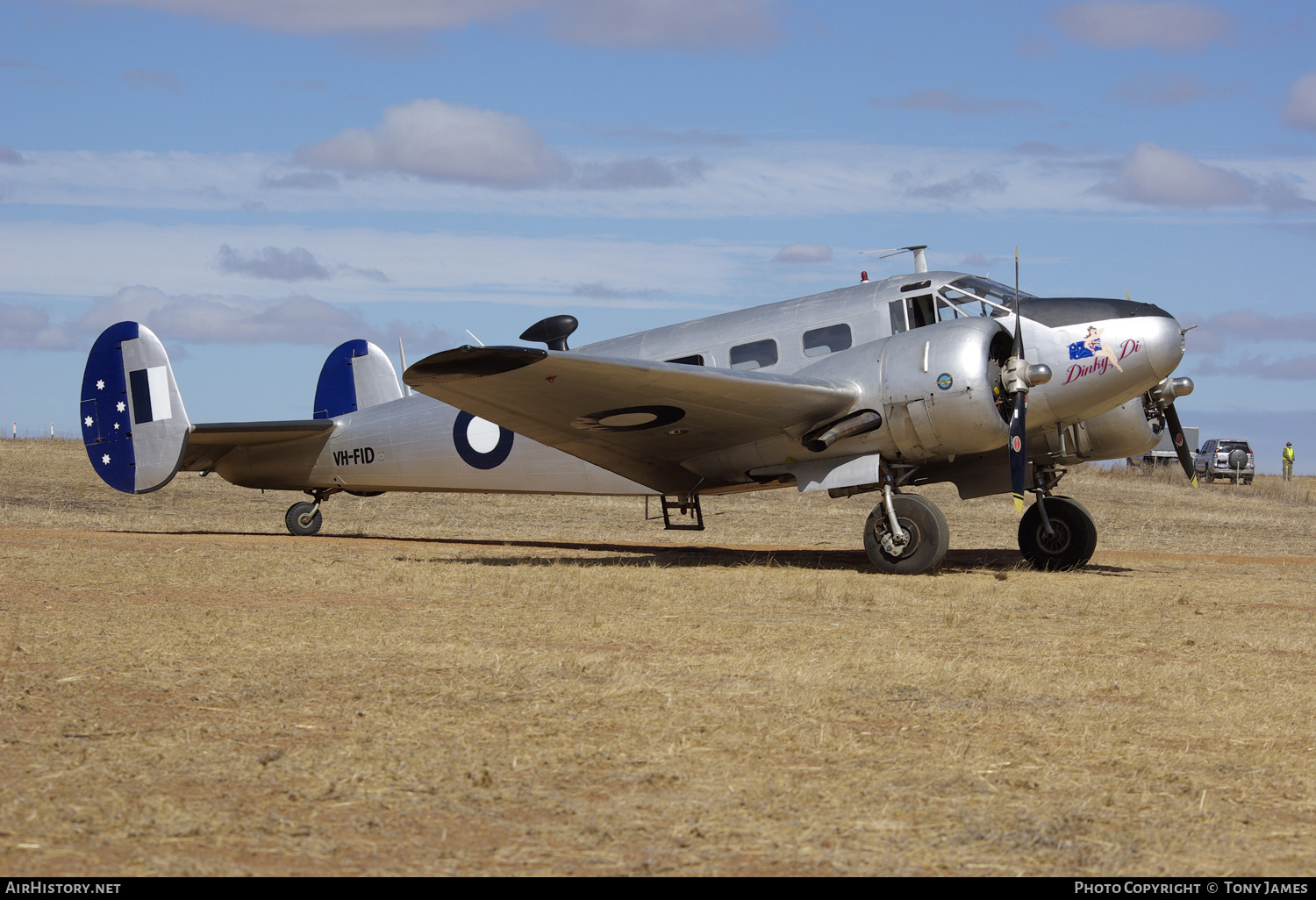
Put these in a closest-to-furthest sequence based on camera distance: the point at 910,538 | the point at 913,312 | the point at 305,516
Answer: the point at 910,538 → the point at 913,312 → the point at 305,516

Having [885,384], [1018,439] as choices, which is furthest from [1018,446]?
[885,384]

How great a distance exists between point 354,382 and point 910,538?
1049 cm

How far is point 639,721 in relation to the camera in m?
5.88

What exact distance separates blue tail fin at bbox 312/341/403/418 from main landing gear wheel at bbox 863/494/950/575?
30.2ft

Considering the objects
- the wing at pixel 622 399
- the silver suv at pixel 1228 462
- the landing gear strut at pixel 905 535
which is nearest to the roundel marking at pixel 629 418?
the wing at pixel 622 399

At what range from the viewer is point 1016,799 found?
4668 mm

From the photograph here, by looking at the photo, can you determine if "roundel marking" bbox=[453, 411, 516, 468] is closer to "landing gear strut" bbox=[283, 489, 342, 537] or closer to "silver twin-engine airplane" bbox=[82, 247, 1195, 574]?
"silver twin-engine airplane" bbox=[82, 247, 1195, 574]

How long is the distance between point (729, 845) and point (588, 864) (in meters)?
0.52

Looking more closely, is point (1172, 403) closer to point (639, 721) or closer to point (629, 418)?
point (629, 418)

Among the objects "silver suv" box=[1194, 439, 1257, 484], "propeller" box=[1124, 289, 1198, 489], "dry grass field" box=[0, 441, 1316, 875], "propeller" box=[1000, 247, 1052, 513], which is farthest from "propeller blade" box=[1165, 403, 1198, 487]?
"silver suv" box=[1194, 439, 1257, 484]

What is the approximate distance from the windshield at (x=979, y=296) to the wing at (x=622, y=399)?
1804 mm

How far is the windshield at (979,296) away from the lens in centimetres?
1382

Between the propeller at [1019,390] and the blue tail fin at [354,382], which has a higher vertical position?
the blue tail fin at [354,382]

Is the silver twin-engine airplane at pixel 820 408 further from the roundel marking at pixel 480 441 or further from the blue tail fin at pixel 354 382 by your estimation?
the blue tail fin at pixel 354 382
